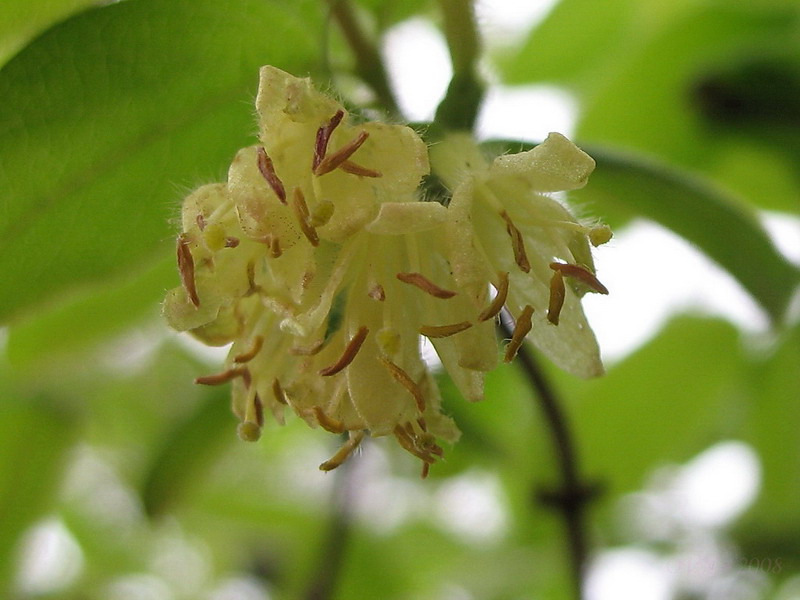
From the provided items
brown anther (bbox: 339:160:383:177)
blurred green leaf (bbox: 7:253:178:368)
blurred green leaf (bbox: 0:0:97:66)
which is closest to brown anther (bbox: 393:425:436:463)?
brown anther (bbox: 339:160:383:177)

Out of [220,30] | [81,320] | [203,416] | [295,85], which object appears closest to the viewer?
[295,85]

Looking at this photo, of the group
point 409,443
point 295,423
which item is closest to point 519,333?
point 409,443

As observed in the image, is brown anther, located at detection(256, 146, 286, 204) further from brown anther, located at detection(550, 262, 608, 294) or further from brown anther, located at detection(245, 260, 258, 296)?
brown anther, located at detection(550, 262, 608, 294)

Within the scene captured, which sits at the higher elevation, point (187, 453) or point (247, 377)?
point (187, 453)

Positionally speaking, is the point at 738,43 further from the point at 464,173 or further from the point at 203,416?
the point at 203,416

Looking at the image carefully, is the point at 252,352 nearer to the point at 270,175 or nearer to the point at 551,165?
the point at 270,175

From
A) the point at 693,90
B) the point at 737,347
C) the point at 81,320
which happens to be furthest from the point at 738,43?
the point at 81,320
